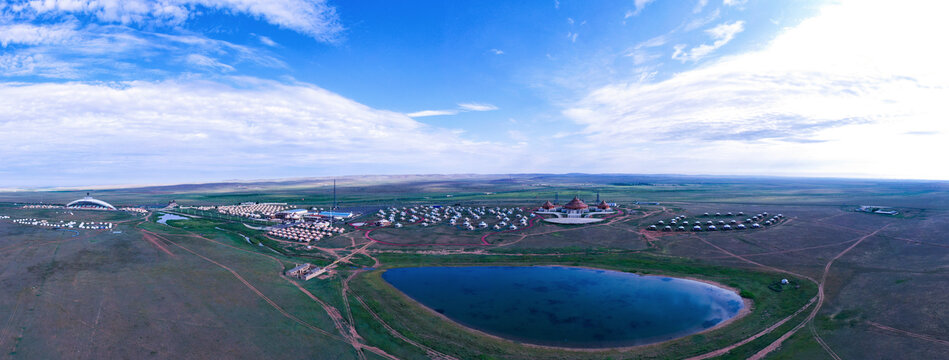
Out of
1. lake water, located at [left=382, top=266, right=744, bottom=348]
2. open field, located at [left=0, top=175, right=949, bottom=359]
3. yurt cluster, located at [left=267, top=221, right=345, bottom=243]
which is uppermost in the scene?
yurt cluster, located at [left=267, top=221, right=345, bottom=243]

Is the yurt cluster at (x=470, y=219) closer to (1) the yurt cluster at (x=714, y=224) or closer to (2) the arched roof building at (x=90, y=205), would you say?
(1) the yurt cluster at (x=714, y=224)

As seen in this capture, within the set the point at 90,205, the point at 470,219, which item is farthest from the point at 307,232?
the point at 90,205

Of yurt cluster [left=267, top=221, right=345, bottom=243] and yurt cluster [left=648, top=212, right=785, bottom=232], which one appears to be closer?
yurt cluster [left=267, top=221, right=345, bottom=243]

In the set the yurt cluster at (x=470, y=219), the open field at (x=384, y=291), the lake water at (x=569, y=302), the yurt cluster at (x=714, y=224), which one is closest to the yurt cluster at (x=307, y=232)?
the open field at (x=384, y=291)

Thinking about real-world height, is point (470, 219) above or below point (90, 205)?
below

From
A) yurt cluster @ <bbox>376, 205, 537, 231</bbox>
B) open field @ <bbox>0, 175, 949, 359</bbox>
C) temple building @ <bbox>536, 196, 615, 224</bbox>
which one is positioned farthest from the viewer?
temple building @ <bbox>536, 196, 615, 224</bbox>

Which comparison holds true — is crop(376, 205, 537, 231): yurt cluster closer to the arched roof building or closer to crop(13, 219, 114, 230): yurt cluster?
crop(13, 219, 114, 230): yurt cluster

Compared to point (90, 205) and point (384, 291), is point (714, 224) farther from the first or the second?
point (90, 205)

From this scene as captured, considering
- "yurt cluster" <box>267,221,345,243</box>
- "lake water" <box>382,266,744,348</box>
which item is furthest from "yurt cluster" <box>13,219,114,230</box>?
"lake water" <box>382,266,744,348</box>
